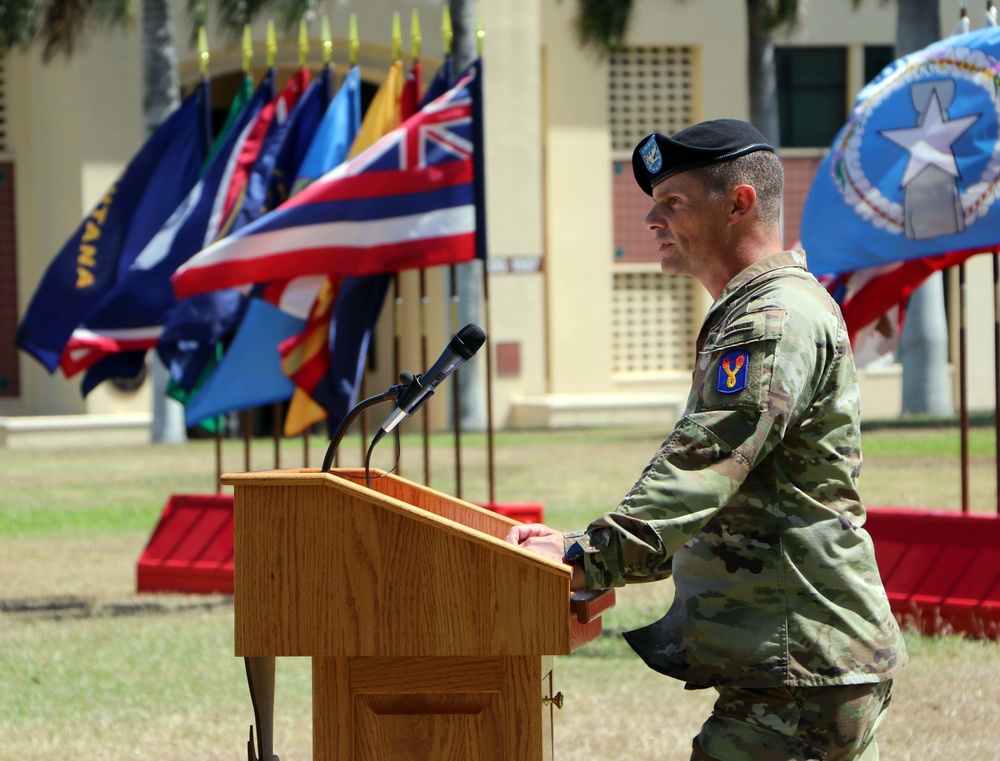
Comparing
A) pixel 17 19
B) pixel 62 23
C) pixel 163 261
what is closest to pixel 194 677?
pixel 163 261

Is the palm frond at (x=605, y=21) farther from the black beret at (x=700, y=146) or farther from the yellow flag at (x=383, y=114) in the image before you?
the black beret at (x=700, y=146)

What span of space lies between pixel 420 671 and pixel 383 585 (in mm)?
200

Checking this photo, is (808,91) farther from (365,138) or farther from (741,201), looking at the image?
(741,201)

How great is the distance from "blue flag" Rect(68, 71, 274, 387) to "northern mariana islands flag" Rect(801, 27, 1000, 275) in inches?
169

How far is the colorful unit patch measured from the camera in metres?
2.83

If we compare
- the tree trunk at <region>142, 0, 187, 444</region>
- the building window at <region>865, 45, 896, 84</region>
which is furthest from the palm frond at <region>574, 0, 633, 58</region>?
the tree trunk at <region>142, 0, 187, 444</region>

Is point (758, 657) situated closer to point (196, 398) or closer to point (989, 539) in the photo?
point (989, 539)

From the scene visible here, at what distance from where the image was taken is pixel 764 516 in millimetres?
2922

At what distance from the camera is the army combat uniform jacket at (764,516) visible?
9.19ft

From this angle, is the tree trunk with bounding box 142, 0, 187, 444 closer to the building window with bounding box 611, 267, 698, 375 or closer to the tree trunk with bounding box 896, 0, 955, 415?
the building window with bounding box 611, 267, 698, 375

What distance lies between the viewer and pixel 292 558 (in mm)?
2980

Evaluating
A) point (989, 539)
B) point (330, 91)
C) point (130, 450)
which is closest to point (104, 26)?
point (130, 450)

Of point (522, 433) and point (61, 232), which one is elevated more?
point (61, 232)

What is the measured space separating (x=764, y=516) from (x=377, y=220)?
6.36 meters
